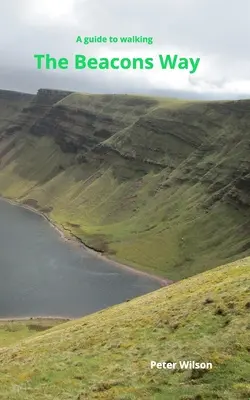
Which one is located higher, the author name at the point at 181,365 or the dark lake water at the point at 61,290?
the author name at the point at 181,365

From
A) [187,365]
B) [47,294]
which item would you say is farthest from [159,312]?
[47,294]

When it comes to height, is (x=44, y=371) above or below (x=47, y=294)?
above

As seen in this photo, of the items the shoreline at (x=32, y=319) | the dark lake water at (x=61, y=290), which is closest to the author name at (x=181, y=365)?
the shoreline at (x=32, y=319)

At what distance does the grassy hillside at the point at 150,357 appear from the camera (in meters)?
29.9

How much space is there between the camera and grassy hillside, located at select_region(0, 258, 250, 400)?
1178 inches

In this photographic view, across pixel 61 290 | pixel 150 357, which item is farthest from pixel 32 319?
pixel 150 357

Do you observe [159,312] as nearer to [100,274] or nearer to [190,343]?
[190,343]

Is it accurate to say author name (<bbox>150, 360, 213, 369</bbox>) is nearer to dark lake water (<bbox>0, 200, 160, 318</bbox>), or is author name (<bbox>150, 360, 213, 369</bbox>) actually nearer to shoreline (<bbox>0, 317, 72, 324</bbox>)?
shoreline (<bbox>0, 317, 72, 324</bbox>)

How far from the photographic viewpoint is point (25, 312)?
148 m

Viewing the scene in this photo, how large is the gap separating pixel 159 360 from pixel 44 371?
9225 mm

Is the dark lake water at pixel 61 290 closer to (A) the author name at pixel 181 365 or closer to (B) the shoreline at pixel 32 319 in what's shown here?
(B) the shoreline at pixel 32 319

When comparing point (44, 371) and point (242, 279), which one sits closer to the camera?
point (44, 371)

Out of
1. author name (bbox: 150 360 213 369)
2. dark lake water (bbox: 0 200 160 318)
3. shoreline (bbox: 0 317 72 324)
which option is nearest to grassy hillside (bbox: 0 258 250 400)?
author name (bbox: 150 360 213 369)

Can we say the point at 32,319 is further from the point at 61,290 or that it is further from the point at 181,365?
the point at 181,365
